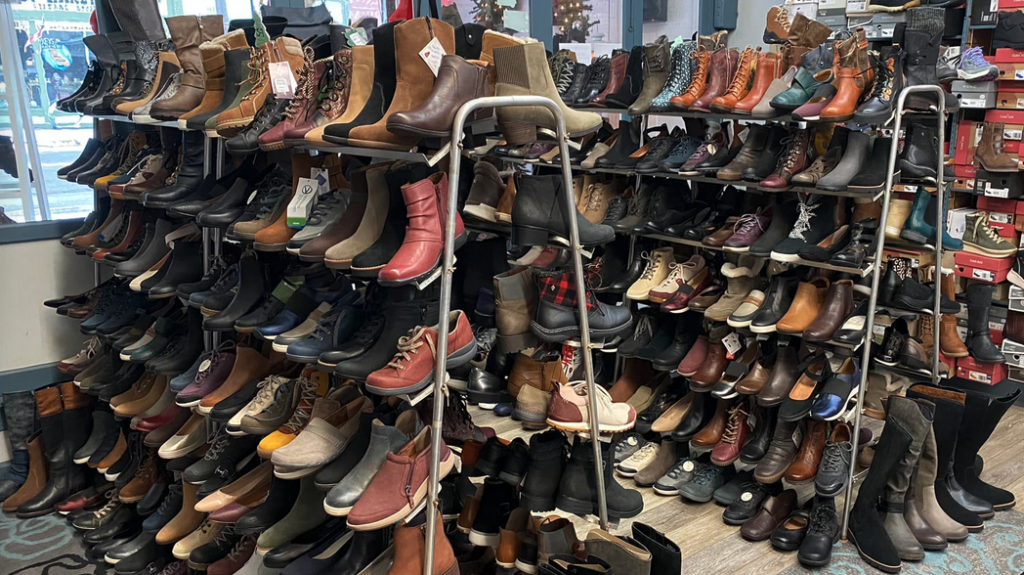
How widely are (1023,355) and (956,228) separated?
69 cm

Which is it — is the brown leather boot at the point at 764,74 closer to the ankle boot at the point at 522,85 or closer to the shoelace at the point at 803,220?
the shoelace at the point at 803,220

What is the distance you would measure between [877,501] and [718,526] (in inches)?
22.8

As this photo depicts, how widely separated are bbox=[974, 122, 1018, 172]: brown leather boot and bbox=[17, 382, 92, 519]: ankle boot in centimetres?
435

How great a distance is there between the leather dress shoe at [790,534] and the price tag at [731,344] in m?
0.67

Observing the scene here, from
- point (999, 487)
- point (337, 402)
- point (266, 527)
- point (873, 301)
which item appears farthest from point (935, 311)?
point (266, 527)

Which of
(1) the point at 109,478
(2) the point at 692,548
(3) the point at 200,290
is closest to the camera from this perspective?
(3) the point at 200,290

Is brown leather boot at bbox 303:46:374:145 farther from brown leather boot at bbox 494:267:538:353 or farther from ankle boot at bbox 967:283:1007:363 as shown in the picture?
ankle boot at bbox 967:283:1007:363

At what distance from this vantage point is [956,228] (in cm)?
396

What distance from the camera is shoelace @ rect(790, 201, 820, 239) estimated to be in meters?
2.99

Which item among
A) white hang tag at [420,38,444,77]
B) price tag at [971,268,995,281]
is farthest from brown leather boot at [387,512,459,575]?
price tag at [971,268,995,281]

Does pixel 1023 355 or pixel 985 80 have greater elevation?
pixel 985 80

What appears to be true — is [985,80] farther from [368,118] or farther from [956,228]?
[368,118]

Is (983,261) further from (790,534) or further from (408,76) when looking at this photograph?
(408,76)

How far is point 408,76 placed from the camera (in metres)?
1.85
